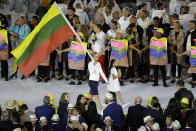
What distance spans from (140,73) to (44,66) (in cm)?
328

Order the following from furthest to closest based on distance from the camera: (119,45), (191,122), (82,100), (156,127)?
(119,45), (82,100), (156,127), (191,122)

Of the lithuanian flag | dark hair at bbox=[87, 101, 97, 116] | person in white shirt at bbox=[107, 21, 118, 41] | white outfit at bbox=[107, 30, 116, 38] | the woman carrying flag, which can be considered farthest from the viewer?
white outfit at bbox=[107, 30, 116, 38]

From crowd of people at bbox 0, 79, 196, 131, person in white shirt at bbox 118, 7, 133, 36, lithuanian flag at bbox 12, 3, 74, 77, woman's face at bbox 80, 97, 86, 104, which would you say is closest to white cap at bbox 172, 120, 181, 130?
crowd of people at bbox 0, 79, 196, 131

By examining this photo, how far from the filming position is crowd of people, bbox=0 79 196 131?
13492 millimetres

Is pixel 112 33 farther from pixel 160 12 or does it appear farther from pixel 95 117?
pixel 95 117

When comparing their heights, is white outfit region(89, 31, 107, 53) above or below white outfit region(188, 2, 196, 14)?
below

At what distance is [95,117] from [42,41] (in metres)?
2.50

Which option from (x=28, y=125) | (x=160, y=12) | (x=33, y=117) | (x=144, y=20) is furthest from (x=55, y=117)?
(x=160, y=12)

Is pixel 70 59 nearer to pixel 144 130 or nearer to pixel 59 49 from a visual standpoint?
pixel 59 49

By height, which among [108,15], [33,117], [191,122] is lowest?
[191,122]

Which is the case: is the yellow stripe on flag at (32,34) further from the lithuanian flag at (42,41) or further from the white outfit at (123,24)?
the white outfit at (123,24)

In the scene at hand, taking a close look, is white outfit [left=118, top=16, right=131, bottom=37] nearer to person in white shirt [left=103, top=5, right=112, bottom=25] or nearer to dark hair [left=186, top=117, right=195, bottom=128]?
person in white shirt [left=103, top=5, right=112, bottom=25]

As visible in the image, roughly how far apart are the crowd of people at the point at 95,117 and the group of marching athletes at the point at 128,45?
4.96 meters

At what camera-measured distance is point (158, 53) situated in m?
20.1
